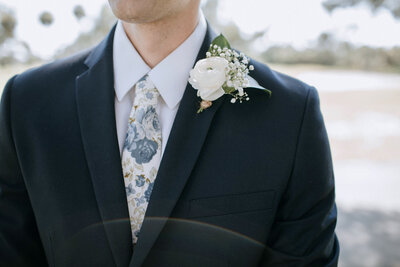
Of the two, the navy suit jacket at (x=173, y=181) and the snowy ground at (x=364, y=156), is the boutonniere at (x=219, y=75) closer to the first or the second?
the navy suit jacket at (x=173, y=181)

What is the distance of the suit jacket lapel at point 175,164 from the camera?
4.39 feet

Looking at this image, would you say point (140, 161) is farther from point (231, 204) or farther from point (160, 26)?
point (160, 26)

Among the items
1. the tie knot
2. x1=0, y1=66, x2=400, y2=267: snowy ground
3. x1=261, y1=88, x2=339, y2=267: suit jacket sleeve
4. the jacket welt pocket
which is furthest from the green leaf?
x1=0, y1=66, x2=400, y2=267: snowy ground

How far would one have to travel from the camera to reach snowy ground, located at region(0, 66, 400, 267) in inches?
179

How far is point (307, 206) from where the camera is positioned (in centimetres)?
150

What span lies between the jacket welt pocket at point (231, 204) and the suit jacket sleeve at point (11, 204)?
663 millimetres

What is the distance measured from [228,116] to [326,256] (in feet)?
2.22

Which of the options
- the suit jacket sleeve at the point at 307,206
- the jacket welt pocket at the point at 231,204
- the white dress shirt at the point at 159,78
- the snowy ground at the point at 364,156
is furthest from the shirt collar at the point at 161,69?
the snowy ground at the point at 364,156

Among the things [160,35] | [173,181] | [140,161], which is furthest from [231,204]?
[160,35]

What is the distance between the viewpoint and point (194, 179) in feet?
4.64

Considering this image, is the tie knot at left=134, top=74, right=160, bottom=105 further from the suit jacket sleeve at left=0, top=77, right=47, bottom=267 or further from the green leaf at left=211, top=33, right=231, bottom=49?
the suit jacket sleeve at left=0, top=77, right=47, bottom=267

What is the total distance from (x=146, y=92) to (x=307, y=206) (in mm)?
757

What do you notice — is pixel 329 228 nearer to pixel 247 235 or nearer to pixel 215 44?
pixel 247 235

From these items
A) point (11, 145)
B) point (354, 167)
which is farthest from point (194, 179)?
point (354, 167)
